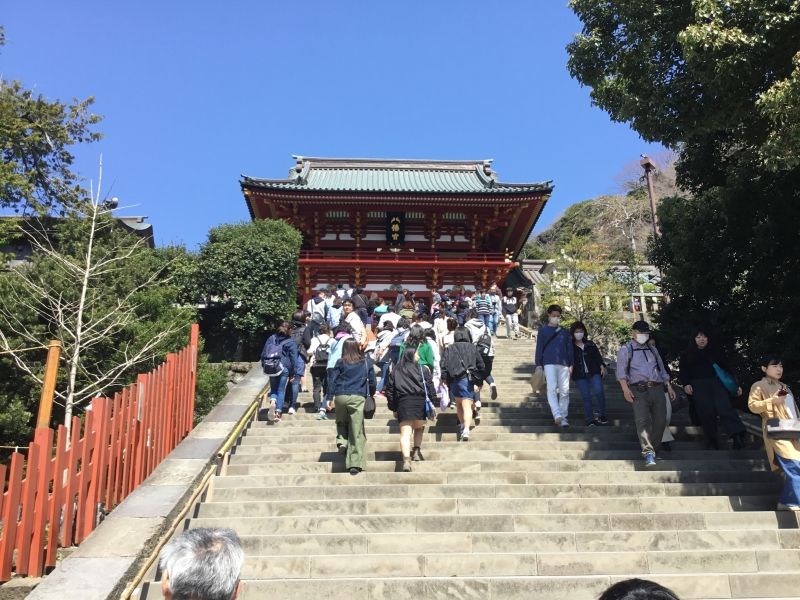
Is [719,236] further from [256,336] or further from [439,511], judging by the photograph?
[256,336]

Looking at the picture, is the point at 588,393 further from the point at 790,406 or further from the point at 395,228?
the point at 395,228

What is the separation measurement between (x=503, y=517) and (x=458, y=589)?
1.07 m

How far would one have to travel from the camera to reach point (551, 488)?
5465mm

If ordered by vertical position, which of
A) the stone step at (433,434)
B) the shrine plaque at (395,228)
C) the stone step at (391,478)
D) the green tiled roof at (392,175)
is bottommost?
the stone step at (391,478)

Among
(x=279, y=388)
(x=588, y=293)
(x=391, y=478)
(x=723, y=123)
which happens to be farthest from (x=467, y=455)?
(x=588, y=293)

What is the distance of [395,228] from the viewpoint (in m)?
21.4

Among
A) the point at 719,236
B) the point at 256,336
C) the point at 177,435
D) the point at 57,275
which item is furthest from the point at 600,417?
the point at 256,336

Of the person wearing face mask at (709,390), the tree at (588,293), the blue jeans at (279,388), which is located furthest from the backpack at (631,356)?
the tree at (588,293)

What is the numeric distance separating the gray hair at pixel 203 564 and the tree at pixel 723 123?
5.86 meters

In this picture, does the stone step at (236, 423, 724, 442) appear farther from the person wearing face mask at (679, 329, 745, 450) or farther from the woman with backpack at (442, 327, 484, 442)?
the person wearing face mask at (679, 329, 745, 450)

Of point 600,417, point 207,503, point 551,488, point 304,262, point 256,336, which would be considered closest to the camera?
point 207,503

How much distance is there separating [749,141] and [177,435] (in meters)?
7.80

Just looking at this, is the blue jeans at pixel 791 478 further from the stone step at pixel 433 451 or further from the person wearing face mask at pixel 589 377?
the person wearing face mask at pixel 589 377

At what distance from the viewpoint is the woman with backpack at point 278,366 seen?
7738 mm
